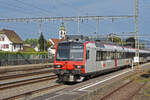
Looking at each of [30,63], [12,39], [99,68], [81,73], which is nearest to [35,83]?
[81,73]

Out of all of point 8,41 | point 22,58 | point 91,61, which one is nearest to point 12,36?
point 8,41

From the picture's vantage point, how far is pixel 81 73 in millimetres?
14266

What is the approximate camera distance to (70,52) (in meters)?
14.9

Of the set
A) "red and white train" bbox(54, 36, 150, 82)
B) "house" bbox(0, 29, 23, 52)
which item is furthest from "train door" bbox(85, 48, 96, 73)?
"house" bbox(0, 29, 23, 52)

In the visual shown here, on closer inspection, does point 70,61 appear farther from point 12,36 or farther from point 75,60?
point 12,36

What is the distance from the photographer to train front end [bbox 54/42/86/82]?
565 inches

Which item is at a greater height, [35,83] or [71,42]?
[71,42]

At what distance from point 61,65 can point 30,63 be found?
25.8m

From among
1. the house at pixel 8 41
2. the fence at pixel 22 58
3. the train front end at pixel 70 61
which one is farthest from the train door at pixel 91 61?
the house at pixel 8 41

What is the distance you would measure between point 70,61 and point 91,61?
5.27 feet

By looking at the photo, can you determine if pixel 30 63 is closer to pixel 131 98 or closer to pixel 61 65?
pixel 61 65

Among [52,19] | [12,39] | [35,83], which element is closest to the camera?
Answer: [35,83]

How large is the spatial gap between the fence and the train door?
20025 mm

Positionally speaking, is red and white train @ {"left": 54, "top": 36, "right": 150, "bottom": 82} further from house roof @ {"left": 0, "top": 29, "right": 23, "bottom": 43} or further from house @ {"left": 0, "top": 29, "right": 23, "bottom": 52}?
house roof @ {"left": 0, "top": 29, "right": 23, "bottom": 43}
